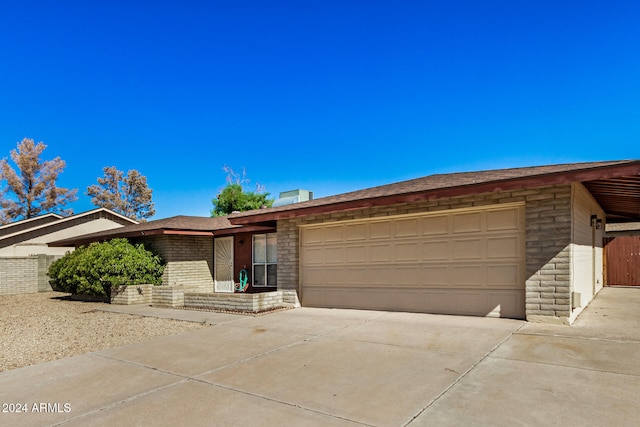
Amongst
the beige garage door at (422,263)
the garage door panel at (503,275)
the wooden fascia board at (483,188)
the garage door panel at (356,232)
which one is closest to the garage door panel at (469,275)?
the beige garage door at (422,263)

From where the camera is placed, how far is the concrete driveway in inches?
143

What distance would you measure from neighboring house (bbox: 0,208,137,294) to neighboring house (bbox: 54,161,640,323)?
14630 millimetres

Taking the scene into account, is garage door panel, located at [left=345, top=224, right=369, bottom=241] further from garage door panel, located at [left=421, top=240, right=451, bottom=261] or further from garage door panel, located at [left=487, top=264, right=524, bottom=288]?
garage door panel, located at [left=487, top=264, right=524, bottom=288]

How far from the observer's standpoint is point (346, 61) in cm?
1756

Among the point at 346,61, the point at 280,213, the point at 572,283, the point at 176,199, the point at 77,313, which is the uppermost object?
the point at 346,61

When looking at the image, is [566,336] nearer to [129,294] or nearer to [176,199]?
[129,294]

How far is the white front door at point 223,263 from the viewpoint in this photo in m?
15.6

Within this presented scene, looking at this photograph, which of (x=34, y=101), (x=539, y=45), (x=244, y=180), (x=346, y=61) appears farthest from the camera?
(x=244, y=180)

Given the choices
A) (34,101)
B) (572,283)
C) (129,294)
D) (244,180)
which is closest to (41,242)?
(34,101)

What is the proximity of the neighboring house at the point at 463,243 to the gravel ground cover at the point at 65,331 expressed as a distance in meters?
3.68

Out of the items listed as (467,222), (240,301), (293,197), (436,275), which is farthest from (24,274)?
(467,222)

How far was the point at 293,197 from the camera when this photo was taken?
54.9 ft

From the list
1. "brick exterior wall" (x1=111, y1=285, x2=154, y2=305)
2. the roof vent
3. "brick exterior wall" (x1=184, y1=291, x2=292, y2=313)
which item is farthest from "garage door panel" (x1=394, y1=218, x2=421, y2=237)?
"brick exterior wall" (x1=111, y1=285, x2=154, y2=305)

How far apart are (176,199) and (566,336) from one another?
4639 centimetres
